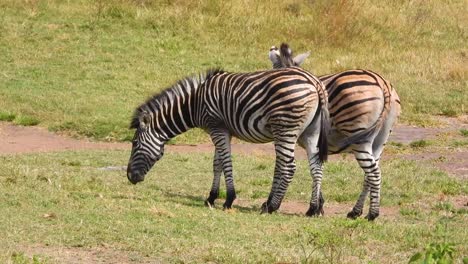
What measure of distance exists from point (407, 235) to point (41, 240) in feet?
10.8

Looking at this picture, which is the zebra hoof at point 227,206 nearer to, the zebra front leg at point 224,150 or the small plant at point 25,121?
the zebra front leg at point 224,150

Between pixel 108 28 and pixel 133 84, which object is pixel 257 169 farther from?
pixel 108 28

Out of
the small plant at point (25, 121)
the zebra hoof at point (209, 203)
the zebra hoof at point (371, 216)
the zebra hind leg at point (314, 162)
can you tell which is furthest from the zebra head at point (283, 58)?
the small plant at point (25, 121)

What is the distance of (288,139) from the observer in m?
10.7

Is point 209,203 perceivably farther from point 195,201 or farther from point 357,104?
point 357,104

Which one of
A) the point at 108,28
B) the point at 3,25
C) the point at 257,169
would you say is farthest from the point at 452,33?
the point at 257,169

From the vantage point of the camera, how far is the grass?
1809cm

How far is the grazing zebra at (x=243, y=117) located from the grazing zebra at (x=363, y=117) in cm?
23

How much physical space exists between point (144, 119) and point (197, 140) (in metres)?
5.00

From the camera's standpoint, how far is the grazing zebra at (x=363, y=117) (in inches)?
424

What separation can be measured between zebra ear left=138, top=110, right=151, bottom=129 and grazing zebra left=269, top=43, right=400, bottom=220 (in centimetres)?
208

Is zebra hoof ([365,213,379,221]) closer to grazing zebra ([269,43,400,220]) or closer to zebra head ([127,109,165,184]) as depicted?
grazing zebra ([269,43,400,220])

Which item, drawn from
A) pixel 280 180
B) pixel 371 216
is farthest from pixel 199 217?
pixel 371 216

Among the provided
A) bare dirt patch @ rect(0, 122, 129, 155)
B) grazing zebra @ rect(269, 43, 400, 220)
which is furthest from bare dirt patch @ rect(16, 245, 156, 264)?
bare dirt patch @ rect(0, 122, 129, 155)
